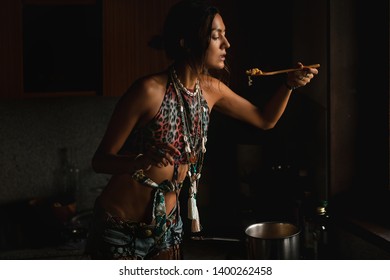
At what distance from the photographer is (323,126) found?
124cm

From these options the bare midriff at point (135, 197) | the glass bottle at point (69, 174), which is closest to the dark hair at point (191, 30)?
the bare midriff at point (135, 197)

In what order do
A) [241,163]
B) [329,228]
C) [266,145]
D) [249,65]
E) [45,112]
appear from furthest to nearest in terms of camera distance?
1. [45,112]
2. [241,163]
3. [266,145]
4. [249,65]
5. [329,228]

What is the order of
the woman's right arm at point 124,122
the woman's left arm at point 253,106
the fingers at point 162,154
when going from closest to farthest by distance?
the fingers at point 162,154 < the woman's right arm at point 124,122 < the woman's left arm at point 253,106

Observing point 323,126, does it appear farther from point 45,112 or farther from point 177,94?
point 45,112

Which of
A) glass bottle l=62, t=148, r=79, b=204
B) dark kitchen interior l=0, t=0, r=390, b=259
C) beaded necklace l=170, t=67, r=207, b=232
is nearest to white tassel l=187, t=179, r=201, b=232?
beaded necklace l=170, t=67, r=207, b=232

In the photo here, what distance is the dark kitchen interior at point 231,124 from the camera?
117 centimetres

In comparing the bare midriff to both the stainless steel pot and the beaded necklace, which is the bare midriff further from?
the stainless steel pot

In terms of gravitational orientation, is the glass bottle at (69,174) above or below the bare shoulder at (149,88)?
below

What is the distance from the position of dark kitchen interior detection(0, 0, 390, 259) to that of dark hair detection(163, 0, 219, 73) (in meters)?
0.27

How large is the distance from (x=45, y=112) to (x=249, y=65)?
0.73 m

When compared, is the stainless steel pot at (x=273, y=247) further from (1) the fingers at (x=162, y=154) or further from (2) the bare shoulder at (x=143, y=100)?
(2) the bare shoulder at (x=143, y=100)

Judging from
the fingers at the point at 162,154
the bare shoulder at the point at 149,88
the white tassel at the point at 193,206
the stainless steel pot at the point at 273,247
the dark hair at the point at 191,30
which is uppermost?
the dark hair at the point at 191,30

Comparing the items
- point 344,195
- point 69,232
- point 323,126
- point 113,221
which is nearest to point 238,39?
point 323,126

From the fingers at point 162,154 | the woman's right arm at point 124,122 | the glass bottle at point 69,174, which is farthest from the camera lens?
the glass bottle at point 69,174
